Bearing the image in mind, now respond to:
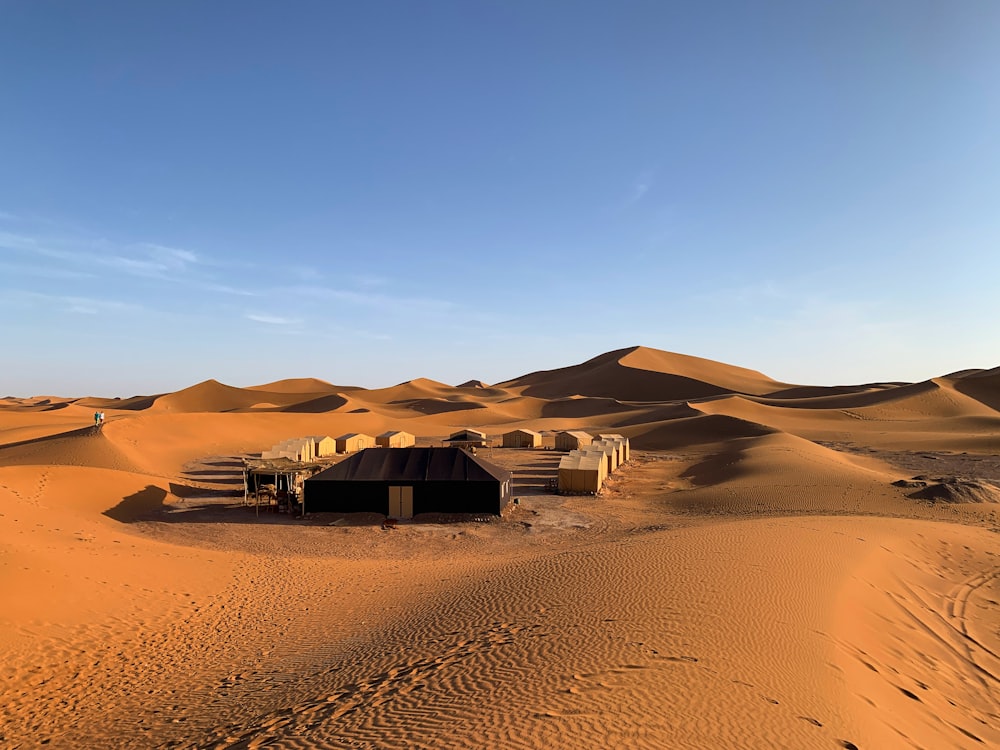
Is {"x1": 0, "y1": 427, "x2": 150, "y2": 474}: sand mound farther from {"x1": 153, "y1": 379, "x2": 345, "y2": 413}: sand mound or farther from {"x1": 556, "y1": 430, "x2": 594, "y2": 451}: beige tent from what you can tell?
{"x1": 153, "y1": 379, "x2": 345, "y2": 413}: sand mound

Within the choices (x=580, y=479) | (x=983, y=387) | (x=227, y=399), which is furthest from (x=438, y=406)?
(x=983, y=387)

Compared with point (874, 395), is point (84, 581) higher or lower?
lower

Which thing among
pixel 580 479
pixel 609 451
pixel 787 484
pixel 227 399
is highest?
pixel 227 399

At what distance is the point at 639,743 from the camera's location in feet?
20.7

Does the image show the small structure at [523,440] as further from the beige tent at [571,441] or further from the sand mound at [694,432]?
the sand mound at [694,432]

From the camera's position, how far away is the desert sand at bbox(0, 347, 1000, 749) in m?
7.50

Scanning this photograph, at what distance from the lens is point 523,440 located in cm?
5162

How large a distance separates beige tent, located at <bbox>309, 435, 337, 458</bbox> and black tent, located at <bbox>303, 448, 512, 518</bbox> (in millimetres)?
18005

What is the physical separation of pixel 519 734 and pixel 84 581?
12.0m

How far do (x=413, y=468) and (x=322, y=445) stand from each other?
20553 millimetres

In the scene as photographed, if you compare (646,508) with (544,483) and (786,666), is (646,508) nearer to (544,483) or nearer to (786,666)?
(544,483)

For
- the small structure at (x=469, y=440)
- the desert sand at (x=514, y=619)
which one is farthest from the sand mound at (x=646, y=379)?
the desert sand at (x=514, y=619)

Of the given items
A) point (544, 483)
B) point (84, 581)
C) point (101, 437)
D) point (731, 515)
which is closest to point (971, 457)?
point (731, 515)

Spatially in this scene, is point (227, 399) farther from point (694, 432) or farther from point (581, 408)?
point (694, 432)
